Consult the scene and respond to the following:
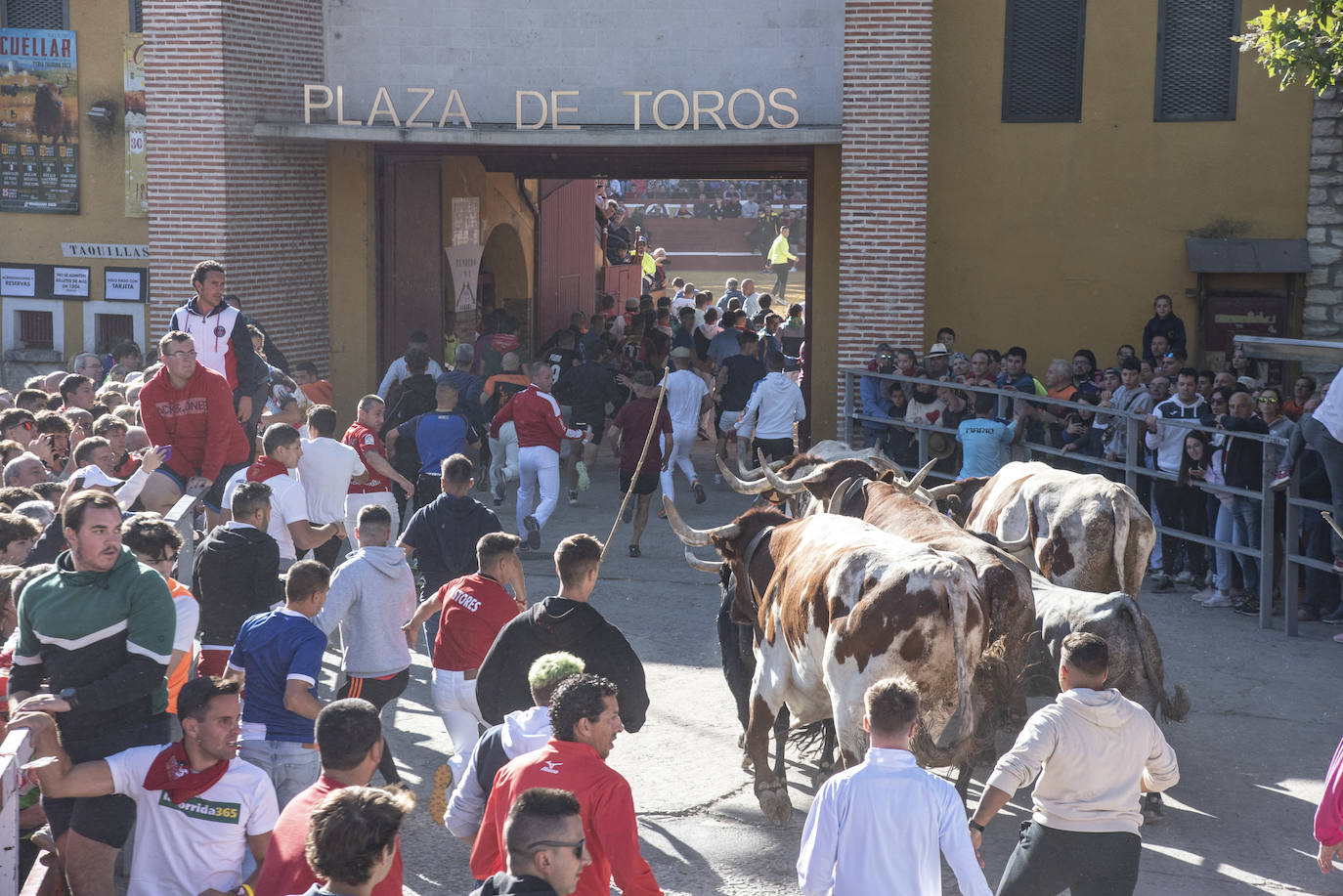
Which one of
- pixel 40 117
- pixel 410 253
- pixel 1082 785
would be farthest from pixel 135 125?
pixel 1082 785

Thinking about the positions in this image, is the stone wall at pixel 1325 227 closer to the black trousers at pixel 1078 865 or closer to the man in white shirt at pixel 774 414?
the man in white shirt at pixel 774 414

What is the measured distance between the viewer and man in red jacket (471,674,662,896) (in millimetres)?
4590

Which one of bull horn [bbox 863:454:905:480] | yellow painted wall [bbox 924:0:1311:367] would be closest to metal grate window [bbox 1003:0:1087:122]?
yellow painted wall [bbox 924:0:1311:367]

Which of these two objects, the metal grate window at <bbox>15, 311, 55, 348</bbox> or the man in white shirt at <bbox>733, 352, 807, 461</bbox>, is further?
the metal grate window at <bbox>15, 311, 55, 348</bbox>

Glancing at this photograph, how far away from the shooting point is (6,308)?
19672 mm

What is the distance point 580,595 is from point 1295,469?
23.1 feet

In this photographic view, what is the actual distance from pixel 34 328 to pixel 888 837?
1792 cm

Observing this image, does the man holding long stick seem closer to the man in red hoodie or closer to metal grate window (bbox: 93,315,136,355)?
the man in red hoodie

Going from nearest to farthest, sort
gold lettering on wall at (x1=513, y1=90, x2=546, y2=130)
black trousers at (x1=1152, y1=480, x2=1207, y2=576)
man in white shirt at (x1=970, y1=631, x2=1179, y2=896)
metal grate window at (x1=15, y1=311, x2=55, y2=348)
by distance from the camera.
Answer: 1. man in white shirt at (x1=970, y1=631, x2=1179, y2=896)
2. black trousers at (x1=1152, y1=480, x2=1207, y2=576)
3. gold lettering on wall at (x1=513, y1=90, x2=546, y2=130)
4. metal grate window at (x1=15, y1=311, x2=55, y2=348)

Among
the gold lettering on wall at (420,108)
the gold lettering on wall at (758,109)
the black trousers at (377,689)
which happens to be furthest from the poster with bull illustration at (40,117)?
the black trousers at (377,689)

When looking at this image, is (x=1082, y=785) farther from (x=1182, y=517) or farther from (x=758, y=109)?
(x=758, y=109)

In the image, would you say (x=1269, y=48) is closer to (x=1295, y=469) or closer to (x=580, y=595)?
A: (x=1295, y=469)

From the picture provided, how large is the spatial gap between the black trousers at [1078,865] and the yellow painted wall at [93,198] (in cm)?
1635

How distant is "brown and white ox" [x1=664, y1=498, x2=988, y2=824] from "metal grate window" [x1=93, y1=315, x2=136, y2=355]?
46.5ft
